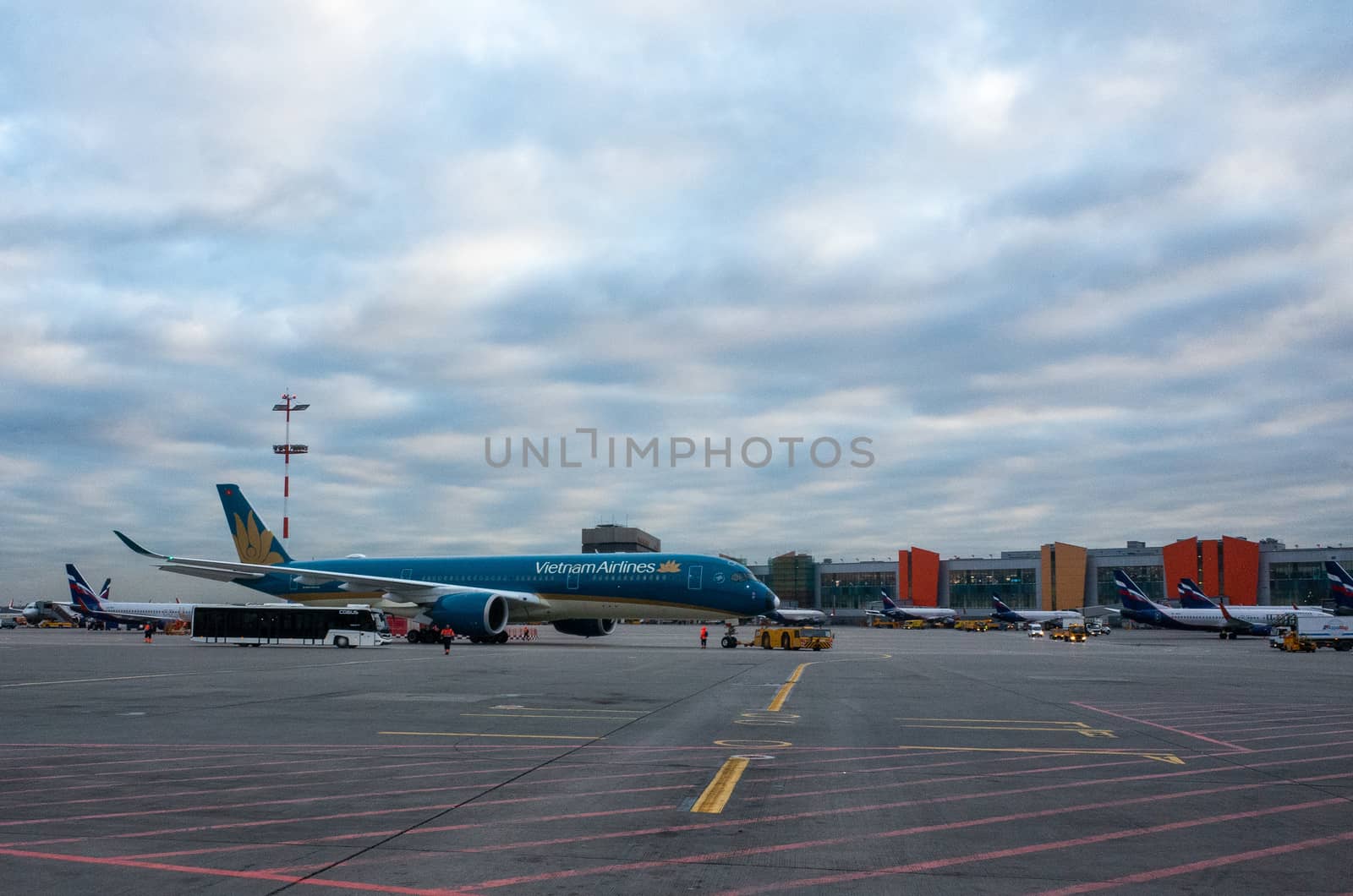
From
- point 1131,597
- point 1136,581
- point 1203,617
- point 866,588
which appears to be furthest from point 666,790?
point 866,588

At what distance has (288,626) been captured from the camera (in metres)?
54.2

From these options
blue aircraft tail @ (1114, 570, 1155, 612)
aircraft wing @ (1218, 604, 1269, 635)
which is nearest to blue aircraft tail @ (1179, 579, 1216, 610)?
aircraft wing @ (1218, 604, 1269, 635)

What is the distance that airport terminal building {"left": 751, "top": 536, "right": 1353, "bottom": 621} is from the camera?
5861 inches

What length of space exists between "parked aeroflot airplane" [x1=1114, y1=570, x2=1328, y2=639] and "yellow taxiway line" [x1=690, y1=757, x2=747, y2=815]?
9479cm

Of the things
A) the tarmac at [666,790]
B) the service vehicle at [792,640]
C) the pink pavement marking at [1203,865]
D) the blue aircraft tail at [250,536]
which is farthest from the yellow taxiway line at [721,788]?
the blue aircraft tail at [250,536]

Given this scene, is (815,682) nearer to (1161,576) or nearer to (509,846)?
(509,846)

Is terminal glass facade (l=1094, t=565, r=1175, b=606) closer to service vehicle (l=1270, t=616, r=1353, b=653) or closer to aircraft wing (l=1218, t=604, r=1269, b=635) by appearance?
aircraft wing (l=1218, t=604, r=1269, b=635)

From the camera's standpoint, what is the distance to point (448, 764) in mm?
14070

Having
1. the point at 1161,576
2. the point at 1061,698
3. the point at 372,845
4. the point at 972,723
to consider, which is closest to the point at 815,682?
the point at 1061,698

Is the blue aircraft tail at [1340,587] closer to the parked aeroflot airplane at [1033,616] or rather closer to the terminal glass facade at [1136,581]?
the parked aeroflot airplane at [1033,616]

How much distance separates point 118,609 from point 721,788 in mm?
102586

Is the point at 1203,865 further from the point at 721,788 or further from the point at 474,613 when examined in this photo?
the point at 474,613

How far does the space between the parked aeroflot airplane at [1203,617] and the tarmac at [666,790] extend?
257ft

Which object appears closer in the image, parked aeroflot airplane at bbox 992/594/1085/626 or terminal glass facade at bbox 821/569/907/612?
parked aeroflot airplane at bbox 992/594/1085/626
